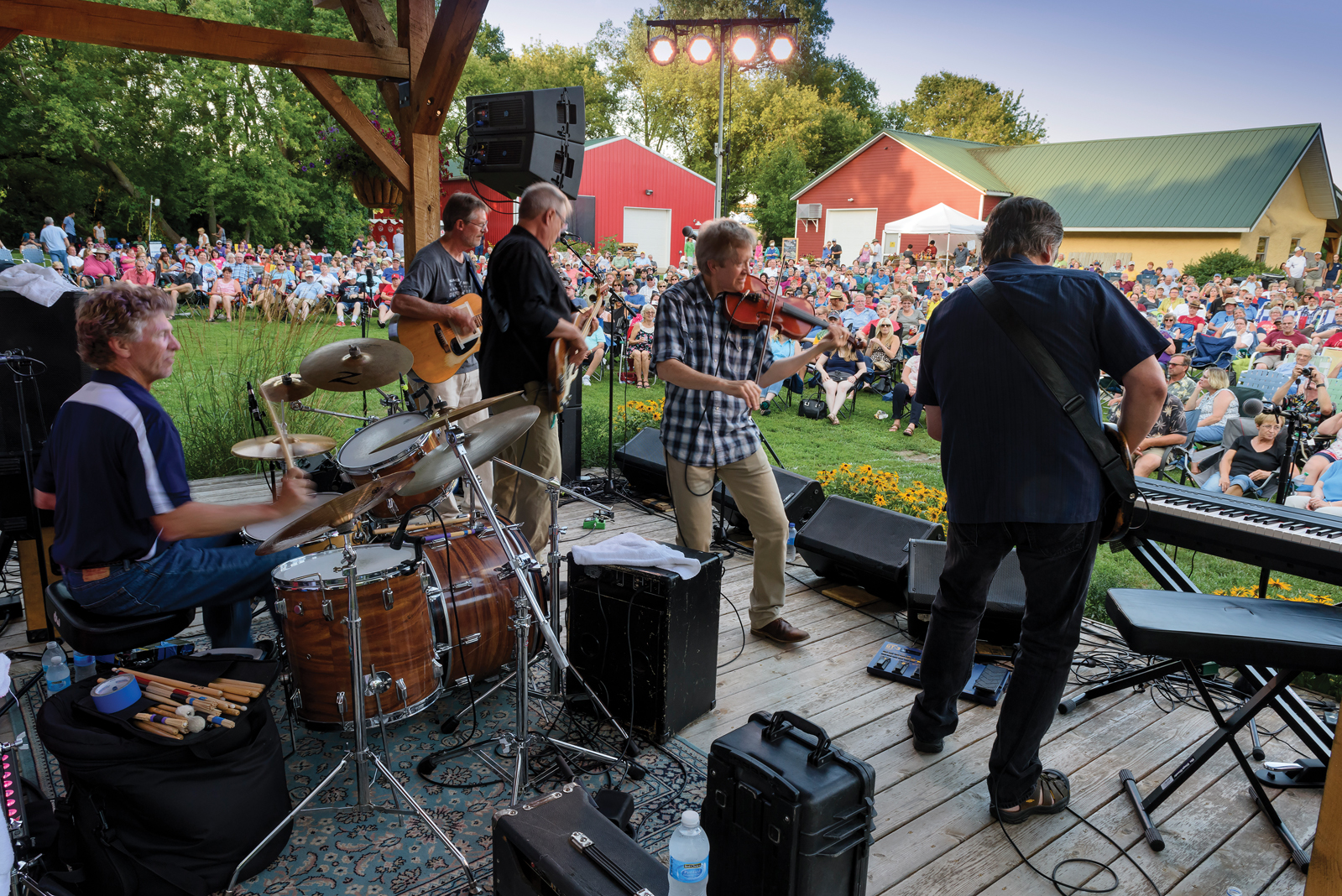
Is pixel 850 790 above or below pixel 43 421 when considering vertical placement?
below

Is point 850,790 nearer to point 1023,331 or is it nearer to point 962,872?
point 962,872

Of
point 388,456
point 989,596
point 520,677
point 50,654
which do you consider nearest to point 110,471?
point 388,456

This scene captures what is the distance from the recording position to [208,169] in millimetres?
24078

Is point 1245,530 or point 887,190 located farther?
point 887,190

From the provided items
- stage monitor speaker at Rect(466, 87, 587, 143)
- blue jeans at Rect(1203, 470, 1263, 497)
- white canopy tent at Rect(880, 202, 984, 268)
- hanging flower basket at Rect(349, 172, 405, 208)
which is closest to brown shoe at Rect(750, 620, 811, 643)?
stage monitor speaker at Rect(466, 87, 587, 143)

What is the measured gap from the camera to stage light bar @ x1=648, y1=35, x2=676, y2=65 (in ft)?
36.1

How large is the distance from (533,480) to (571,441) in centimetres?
210

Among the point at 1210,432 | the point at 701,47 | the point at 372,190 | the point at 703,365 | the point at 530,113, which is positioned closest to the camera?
the point at 703,365

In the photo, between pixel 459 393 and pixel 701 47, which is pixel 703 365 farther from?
pixel 701 47

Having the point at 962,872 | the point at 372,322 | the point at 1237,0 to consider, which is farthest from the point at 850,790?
the point at 1237,0

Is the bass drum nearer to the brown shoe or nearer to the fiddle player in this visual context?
the fiddle player

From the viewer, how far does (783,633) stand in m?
3.58

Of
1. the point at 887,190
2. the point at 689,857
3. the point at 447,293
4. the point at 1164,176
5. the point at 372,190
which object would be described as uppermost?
the point at 1164,176

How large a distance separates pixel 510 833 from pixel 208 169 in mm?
27841
